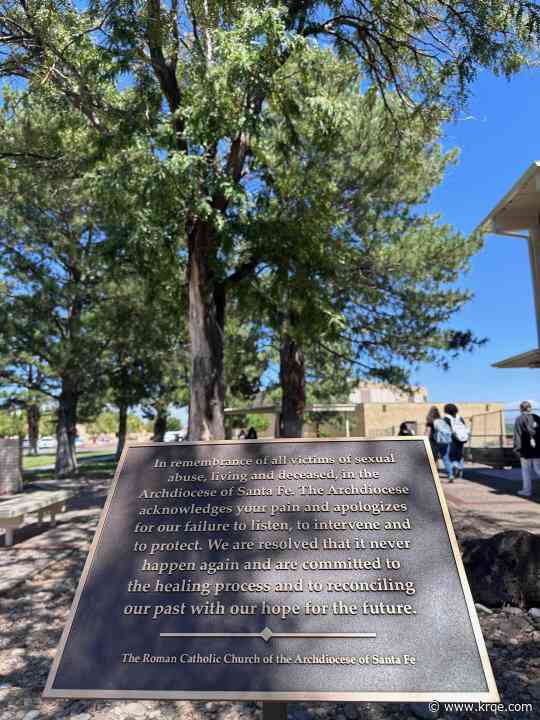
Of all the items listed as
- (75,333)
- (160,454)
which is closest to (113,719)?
(160,454)

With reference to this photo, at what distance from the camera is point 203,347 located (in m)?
8.43

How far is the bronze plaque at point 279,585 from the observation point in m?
2.35

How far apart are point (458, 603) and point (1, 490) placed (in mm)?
13149

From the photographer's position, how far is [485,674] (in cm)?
227

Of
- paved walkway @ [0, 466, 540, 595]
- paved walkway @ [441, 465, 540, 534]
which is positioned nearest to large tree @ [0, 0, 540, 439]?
paved walkway @ [0, 466, 540, 595]

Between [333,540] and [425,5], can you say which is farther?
[425,5]

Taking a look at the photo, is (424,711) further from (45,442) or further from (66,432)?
(45,442)

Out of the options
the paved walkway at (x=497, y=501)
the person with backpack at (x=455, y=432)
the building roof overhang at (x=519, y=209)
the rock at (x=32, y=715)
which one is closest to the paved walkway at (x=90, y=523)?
the paved walkway at (x=497, y=501)

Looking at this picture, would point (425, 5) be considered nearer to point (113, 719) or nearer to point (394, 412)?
point (113, 719)

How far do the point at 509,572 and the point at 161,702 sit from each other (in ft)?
10.2

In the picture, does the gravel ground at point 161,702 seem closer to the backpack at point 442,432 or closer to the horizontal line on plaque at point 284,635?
the horizontal line on plaque at point 284,635

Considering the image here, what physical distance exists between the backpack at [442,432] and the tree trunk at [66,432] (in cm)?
1412

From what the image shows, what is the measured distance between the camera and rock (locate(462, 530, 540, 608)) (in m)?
4.57
